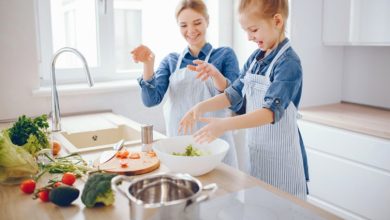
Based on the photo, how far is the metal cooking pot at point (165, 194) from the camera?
0.72 m

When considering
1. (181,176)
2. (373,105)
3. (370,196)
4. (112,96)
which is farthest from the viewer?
(373,105)

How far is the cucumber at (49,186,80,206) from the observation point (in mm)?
919

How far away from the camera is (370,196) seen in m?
1.98

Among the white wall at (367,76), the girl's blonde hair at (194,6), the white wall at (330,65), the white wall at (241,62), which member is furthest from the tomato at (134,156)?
the white wall at (367,76)

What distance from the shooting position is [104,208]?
93 centimetres

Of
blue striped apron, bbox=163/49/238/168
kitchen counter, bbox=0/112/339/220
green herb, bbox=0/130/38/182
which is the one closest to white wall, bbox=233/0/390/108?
blue striped apron, bbox=163/49/238/168

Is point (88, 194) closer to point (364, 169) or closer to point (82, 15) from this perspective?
Answer: point (364, 169)

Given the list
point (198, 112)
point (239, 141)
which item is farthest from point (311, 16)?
point (198, 112)

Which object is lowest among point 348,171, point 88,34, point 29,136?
point 348,171

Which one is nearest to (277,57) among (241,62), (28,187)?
(28,187)

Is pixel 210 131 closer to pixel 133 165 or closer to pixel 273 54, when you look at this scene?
pixel 133 165

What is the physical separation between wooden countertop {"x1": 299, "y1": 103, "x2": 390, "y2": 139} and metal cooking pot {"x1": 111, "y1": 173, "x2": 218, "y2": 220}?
141cm

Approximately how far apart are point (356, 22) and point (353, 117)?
56cm

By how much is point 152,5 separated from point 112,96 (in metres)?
0.75
